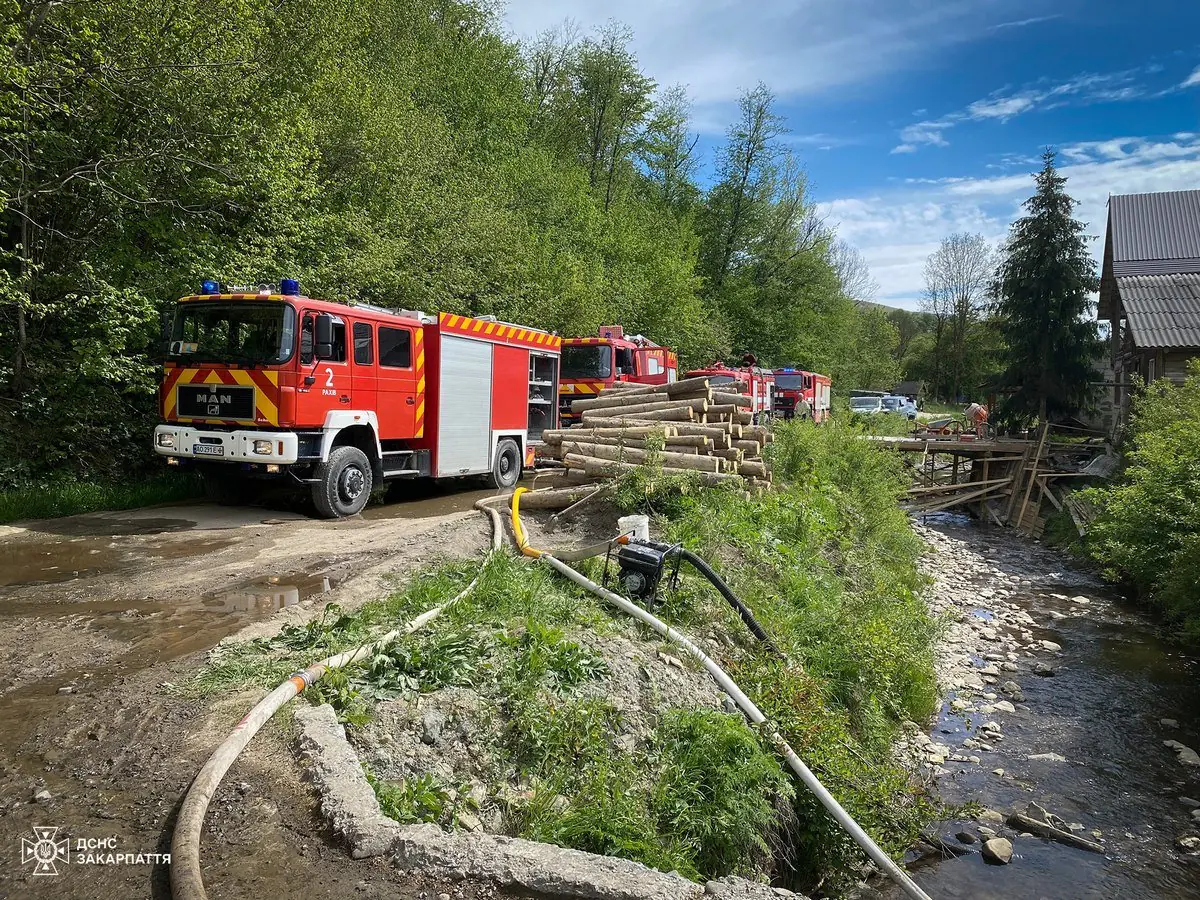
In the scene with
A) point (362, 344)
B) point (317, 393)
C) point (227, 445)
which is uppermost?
point (362, 344)

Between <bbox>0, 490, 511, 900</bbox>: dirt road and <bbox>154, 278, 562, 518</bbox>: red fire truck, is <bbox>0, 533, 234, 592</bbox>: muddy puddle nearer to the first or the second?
<bbox>0, 490, 511, 900</bbox>: dirt road

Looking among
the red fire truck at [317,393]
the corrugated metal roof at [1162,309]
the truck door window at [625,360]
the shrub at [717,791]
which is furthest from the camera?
the corrugated metal roof at [1162,309]

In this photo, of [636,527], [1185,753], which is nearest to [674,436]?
[636,527]

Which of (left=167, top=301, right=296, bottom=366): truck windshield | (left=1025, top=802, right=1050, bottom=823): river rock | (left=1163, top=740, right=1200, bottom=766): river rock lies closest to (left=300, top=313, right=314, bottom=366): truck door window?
(left=167, top=301, right=296, bottom=366): truck windshield

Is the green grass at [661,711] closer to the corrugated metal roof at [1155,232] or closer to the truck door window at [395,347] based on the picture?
the truck door window at [395,347]

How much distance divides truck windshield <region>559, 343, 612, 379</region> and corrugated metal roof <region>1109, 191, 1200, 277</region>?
20.5 m

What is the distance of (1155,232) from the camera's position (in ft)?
88.9

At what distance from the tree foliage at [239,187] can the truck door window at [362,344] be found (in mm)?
2400

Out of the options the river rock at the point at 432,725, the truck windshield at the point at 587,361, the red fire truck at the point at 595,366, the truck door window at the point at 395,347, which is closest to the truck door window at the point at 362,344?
the truck door window at the point at 395,347

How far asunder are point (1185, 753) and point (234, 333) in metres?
11.8

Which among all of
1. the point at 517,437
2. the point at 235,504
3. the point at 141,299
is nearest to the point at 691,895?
the point at 235,504

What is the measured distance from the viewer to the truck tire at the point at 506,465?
13426 millimetres

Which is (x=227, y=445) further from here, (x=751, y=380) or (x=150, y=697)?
(x=751, y=380)

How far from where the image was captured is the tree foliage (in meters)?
9.68
